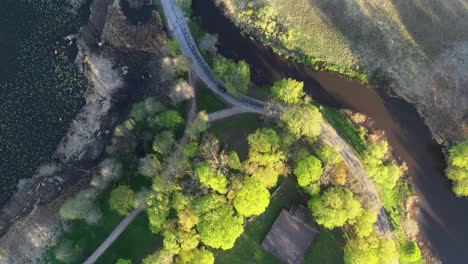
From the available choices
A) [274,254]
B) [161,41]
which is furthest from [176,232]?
[161,41]

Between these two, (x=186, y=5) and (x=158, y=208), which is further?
(x=186, y=5)

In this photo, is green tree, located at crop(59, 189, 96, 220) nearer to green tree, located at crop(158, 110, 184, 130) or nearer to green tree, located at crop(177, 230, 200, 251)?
green tree, located at crop(158, 110, 184, 130)

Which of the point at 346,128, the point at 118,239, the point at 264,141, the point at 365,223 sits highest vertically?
the point at 346,128

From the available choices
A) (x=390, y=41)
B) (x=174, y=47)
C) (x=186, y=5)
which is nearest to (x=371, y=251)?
(x=390, y=41)

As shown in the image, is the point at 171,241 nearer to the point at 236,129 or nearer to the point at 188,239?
the point at 188,239

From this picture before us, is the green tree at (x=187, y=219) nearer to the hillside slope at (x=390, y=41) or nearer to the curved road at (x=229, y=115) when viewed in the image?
the curved road at (x=229, y=115)

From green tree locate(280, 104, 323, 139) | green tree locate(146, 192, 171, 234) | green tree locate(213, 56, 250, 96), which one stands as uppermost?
green tree locate(213, 56, 250, 96)

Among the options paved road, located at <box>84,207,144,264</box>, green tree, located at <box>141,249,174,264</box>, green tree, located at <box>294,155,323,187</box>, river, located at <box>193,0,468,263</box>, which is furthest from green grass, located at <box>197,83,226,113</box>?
green tree, located at <box>141,249,174,264</box>
